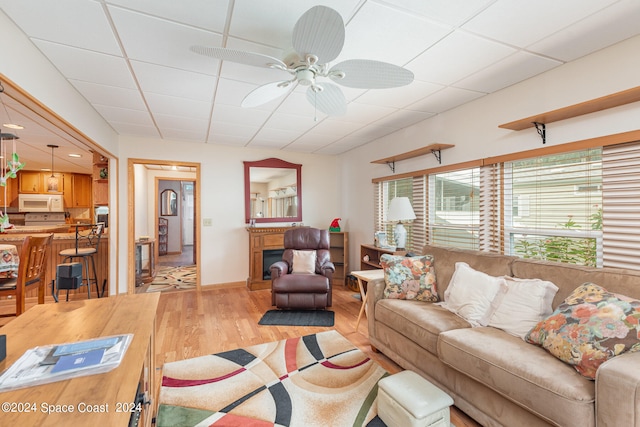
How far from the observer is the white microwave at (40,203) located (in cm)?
641

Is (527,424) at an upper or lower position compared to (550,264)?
lower

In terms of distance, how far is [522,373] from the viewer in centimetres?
141

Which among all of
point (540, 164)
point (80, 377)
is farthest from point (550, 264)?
point (80, 377)

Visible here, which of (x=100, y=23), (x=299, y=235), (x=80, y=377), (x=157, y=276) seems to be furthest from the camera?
(x=157, y=276)

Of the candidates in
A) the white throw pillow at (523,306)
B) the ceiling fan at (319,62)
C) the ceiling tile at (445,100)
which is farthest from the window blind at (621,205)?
the ceiling fan at (319,62)

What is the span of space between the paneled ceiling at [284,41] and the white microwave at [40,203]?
15.6 ft

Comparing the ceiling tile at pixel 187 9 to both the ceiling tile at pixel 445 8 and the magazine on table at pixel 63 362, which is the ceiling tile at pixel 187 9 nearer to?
the ceiling tile at pixel 445 8

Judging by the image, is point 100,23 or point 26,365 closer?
point 26,365

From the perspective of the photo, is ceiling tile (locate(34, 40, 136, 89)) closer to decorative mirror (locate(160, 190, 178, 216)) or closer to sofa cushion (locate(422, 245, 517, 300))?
sofa cushion (locate(422, 245, 517, 300))

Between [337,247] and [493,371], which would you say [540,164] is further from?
[337,247]

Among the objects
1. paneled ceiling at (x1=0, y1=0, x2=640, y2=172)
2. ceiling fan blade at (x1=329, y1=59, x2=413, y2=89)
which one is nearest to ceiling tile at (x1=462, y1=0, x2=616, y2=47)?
paneled ceiling at (x1=0, y1=0, x2=640, y2=172)

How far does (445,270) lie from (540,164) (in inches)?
48.2

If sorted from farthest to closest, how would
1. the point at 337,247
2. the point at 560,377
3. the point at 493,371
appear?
the point at 337,247
the point at 493,371
the point at 560,377

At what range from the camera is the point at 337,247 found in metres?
5.18
